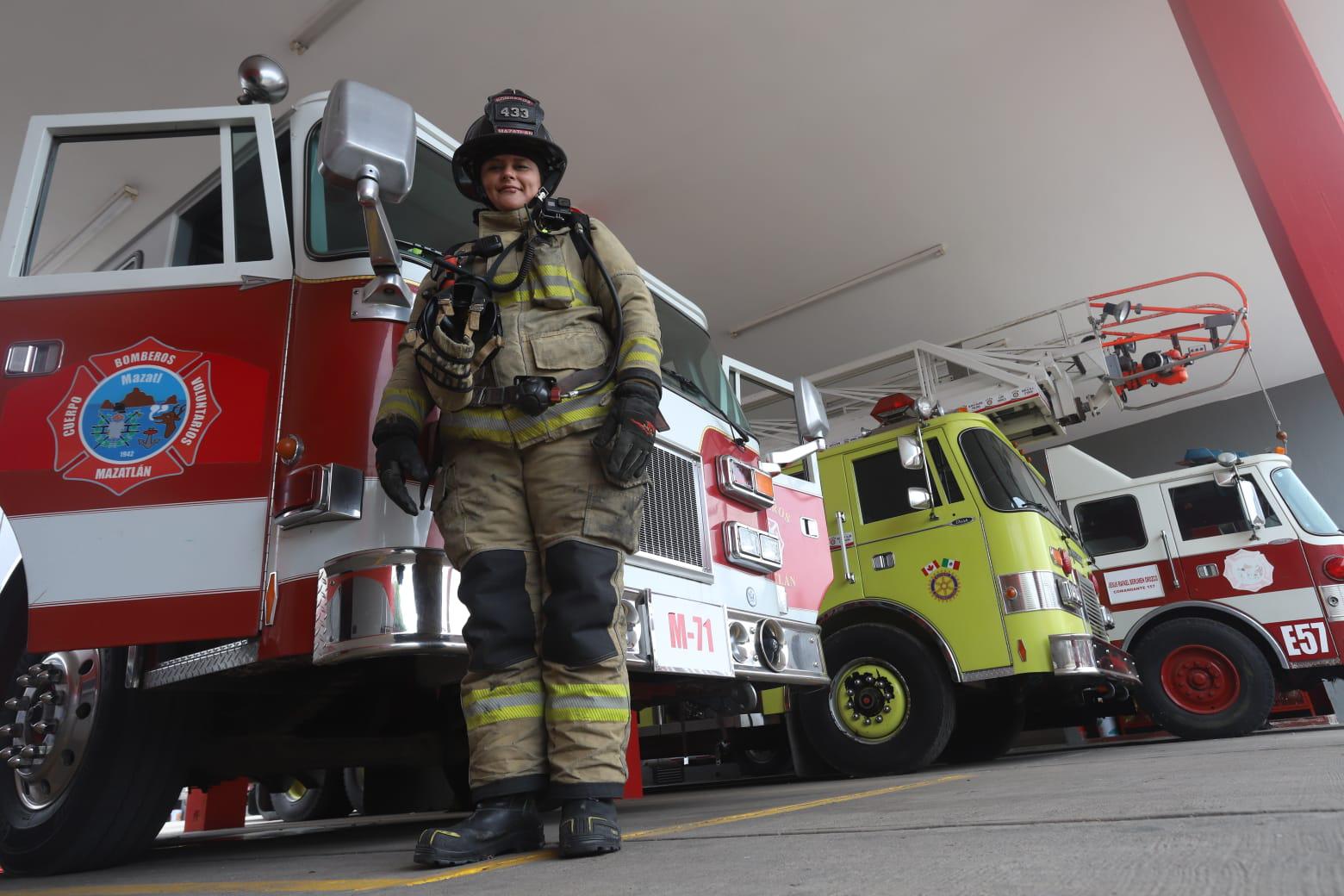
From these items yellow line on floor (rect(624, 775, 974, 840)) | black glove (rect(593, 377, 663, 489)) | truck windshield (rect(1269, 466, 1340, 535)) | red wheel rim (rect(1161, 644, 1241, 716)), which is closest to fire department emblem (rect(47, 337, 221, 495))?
black glove (rect(593, 377, 663, 489))

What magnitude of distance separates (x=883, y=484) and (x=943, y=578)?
75 centimetres

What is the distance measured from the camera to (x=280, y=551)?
2.25 metres

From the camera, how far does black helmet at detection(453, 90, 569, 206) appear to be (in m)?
2.23

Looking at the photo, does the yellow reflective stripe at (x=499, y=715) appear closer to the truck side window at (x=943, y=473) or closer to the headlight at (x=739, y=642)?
→ the headlight at (x=739, y=642)

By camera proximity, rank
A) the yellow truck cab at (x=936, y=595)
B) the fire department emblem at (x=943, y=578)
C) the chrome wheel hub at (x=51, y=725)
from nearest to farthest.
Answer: the chrome wheel hub at (x=51, y=725) → the yellow truck cab at (x=936, y=595) → the fire department emblem at (x=943, y=578)

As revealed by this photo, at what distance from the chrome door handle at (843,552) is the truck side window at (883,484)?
0.62 ft

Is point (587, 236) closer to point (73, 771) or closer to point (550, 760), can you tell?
point (550, 760)

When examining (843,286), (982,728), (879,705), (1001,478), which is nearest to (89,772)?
(879,705)

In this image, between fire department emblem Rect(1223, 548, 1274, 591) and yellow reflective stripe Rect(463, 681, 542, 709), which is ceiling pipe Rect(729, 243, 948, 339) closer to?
fire department emblem Rect(1223, 548, 1274, 591)

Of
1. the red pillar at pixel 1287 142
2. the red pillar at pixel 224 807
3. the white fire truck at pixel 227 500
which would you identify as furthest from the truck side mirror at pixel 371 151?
the red pillar at pixel 224 807

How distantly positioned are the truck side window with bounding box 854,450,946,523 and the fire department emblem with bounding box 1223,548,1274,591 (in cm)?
313

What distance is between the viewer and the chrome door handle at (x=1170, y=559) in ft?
23.1

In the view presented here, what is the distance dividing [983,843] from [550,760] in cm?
87

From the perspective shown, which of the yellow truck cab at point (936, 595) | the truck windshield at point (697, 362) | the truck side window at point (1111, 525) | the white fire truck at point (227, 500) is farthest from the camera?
the truck side window at point (1111, 525)
